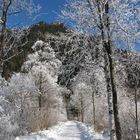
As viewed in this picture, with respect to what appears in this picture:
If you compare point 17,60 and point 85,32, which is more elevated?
point 17,60

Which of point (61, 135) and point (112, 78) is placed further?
point (61, 135)

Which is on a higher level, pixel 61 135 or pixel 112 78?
pixel 112 78

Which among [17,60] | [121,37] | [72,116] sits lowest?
[72,116]

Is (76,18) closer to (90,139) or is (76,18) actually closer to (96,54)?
(96,54)

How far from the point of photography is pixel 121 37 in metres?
17.6

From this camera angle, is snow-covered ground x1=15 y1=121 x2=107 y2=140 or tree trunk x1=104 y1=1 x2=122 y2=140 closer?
tree trunk x1=104 y1=1 x2=122 y2=140

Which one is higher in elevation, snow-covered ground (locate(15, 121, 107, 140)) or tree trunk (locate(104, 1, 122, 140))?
tree trunk (locate(104, 1, 122, 140))

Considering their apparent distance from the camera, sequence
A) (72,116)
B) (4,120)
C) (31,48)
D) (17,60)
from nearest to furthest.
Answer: (4,120) < (31,48) < (17,60) < (72,116)

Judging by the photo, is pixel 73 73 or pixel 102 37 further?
pixel 73 73

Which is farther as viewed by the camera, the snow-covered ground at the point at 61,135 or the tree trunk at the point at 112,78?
the snow-covered ground at the point at 61,135

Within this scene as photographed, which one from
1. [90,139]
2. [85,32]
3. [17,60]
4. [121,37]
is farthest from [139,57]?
[17,60]

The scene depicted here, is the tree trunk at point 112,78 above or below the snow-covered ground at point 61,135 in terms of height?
above

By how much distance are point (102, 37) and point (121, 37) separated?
849 millimetres

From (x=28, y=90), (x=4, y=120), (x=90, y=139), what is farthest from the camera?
(x=28, y=90)
